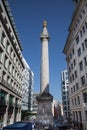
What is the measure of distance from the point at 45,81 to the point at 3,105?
12.7 m

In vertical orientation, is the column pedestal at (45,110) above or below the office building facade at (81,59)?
below

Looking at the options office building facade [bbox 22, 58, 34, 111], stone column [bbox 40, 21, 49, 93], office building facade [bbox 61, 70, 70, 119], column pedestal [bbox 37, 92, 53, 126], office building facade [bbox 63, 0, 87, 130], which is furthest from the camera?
office building facade [bbox 61, 70, 70, 119]

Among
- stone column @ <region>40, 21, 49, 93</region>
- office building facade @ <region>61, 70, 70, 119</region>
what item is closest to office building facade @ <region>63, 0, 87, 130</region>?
stone column @ <region>40, 21, 49, 93</region>

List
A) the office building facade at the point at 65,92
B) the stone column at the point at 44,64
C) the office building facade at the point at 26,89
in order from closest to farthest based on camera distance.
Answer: the stone column at the point at 44,64 → the office building facade at the point at 26,89 → the office building facade at the point at 65,92

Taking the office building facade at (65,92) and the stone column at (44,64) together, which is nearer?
the stone column at (44,64)

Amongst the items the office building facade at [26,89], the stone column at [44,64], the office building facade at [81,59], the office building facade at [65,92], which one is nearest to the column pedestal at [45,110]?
the stone column at [44,64]

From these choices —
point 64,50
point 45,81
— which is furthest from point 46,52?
point 64,50

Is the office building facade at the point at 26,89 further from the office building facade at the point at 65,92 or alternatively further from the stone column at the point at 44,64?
the stone column at the point at 44,64

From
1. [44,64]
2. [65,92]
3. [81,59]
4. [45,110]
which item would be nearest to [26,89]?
[65,92]

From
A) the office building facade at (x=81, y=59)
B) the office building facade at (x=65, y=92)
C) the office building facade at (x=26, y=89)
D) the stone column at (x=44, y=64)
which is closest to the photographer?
the office building facade at (x=81, y=59)

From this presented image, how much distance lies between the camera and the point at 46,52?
45719mm

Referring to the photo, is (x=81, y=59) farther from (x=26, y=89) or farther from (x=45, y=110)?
(x=26, y=89)

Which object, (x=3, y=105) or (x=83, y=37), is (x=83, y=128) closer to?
(x=3, y=105)

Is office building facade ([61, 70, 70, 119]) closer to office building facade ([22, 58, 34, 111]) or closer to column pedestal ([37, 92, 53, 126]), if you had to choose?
office building facade ([22, 58, 34, 111])
